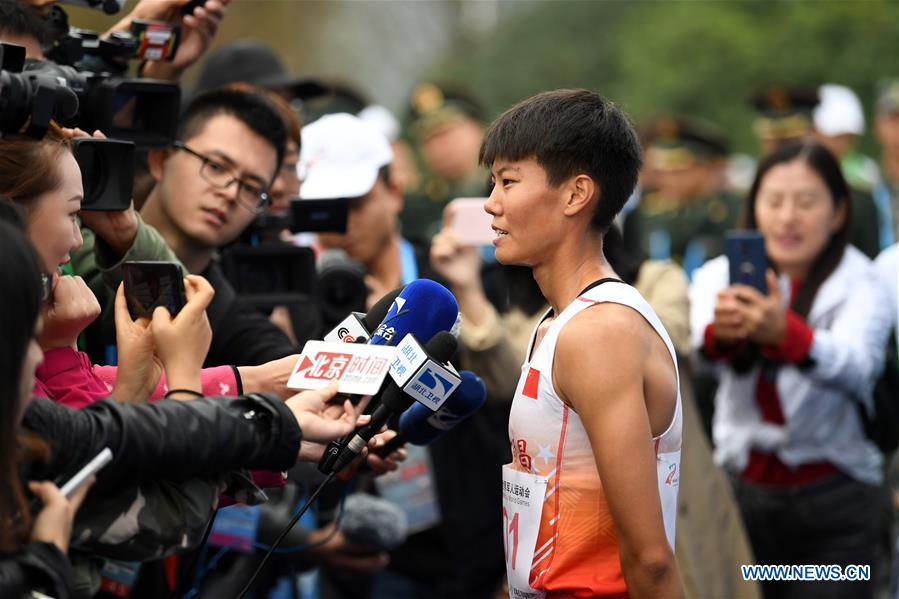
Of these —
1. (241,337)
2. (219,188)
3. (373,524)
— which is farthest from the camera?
(373,524)

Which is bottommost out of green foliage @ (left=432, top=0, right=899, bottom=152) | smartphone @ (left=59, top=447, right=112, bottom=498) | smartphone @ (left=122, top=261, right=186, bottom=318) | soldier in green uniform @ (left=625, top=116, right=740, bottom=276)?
green foliage @ (left=432, top=0, right=899, bottom=152)

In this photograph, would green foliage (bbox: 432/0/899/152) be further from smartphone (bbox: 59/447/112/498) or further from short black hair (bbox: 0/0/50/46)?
smartphone (bbox: 59/447/112/498)

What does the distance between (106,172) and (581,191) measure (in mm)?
1407

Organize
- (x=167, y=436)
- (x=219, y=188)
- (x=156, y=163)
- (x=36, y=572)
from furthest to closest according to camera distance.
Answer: (x=156, y=163)
(x=219, y=188)
(x=167, y=436)
(x=36, y=572)

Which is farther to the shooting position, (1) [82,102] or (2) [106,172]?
(1) [82,102]

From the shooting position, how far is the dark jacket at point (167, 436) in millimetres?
2936

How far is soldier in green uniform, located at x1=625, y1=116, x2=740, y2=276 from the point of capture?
11.8 meters

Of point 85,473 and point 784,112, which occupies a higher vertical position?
point 85,473

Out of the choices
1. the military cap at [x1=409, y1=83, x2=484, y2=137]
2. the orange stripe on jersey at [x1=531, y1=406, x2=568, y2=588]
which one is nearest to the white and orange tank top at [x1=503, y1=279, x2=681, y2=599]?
the orange stripe on jersey at [x1=531, y1=406, x2=568, y2=588]

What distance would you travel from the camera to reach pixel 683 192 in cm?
1289

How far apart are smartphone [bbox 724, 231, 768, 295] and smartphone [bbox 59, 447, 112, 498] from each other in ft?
11.6

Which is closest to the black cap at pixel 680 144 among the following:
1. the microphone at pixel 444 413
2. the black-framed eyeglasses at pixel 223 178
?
the black-framed eyeglasses at pixel 223 178

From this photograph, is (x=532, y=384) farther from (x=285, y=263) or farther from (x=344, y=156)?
(x=344, y=156)

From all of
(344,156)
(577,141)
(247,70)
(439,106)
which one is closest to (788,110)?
(439,106)
